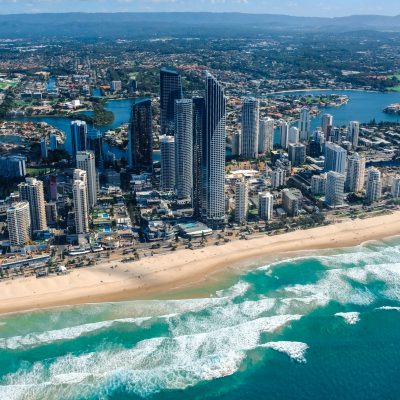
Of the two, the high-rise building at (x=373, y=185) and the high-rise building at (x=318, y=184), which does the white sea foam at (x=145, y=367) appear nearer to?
the high-rise building at (x=318, y=184)

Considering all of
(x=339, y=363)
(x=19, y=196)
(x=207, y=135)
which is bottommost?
(x=339, y=363)

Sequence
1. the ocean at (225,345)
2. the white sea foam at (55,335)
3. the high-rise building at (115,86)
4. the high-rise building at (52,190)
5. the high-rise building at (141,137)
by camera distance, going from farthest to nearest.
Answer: the high-rise building at (115,86) → the high-rise building at (141,137) → the high-rise building at (52,190) → the white sea foam at (55,335) → the ocean at (225,345)

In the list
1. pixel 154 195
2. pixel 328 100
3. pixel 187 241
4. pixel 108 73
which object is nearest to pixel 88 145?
pixel 154 195

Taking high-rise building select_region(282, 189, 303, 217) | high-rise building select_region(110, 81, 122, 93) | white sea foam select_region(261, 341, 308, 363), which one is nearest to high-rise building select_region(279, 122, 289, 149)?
high-rise building select_region(282, 189, 303, 217)

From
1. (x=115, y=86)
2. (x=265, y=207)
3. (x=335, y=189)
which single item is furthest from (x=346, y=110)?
(x=265, y=207)

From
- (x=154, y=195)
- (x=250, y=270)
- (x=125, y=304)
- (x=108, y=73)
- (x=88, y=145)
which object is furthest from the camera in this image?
(x=108, y=73)

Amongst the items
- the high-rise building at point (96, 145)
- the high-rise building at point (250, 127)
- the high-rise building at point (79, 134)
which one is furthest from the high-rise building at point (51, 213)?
the high-rise building at point (250, 127)

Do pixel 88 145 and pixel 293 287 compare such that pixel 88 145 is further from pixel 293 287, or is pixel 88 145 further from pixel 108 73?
pixel 108 73
